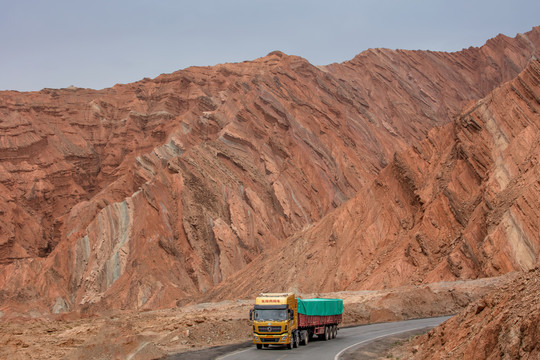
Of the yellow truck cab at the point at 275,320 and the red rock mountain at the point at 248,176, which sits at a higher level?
the red rock mountain at the point at 248,176

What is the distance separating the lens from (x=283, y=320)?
84.7 ft

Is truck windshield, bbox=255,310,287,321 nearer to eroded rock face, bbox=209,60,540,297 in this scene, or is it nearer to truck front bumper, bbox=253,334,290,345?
truck front bumper, bbox=253,334,290,345

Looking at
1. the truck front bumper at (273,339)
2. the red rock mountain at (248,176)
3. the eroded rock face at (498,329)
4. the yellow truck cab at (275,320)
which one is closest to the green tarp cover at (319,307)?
the yellow truck cab at (275,320)

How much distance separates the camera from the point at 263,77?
10325 cm

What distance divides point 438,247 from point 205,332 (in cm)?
2710

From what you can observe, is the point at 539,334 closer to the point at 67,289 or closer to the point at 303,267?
the point at 303,267

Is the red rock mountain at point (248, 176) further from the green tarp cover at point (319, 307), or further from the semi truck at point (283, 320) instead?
the semi truck at point (283, 320)

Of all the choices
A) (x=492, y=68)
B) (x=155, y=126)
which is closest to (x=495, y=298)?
(x=155, y=126)

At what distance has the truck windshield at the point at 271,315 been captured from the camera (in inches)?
1020

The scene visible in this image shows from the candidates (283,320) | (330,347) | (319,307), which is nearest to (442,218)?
(319,307)

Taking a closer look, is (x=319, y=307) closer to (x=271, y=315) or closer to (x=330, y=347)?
(x=330, y=347)

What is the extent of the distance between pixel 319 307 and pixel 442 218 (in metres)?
28.5

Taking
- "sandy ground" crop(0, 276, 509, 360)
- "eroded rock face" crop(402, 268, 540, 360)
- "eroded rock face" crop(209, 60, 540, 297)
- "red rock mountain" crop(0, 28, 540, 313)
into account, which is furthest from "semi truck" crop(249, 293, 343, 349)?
"red rock mountain" crop(0, 28, 540, 313)

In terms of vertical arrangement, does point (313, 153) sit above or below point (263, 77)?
below
